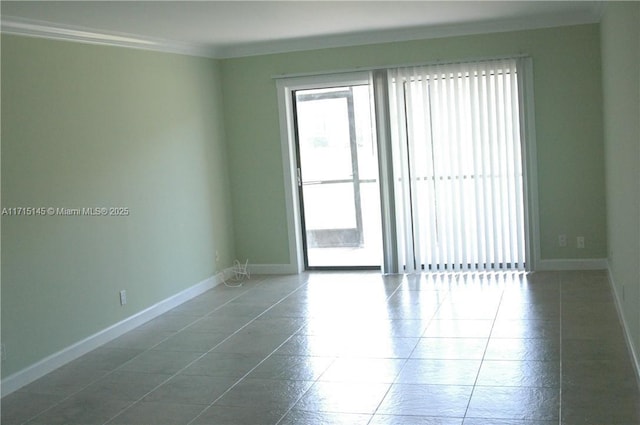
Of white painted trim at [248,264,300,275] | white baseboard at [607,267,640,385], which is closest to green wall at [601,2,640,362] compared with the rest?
white baseboard at [607,267,640,385]

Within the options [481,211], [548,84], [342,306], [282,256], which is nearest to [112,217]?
[342,306]

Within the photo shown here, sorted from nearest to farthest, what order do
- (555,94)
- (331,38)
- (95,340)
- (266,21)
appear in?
(95,340) < (266,21) < (555,94) < (331,38)

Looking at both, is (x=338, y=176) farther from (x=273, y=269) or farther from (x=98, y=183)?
(x=98, y=183)

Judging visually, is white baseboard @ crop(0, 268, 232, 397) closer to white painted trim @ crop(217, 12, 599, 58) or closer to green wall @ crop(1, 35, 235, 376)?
green wall @ crop(1, 35, 235, 376)

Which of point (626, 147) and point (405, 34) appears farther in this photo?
point (405, 34)

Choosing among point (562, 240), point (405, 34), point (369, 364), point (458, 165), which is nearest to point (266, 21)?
point (405, 34)

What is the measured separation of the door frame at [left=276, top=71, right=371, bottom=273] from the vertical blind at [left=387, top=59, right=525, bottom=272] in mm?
581

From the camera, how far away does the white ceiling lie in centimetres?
495

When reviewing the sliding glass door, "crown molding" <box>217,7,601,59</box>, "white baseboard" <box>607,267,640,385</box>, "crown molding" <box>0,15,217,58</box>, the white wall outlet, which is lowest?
"white baseboard" <box>607,267,640,385</box>

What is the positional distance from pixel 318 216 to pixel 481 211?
181 cm

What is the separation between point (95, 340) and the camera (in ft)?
18.0

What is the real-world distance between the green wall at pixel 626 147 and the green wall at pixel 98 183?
12.3ft

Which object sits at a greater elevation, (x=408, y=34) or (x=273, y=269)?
(x=408, y=34)

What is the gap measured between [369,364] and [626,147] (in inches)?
80.5
